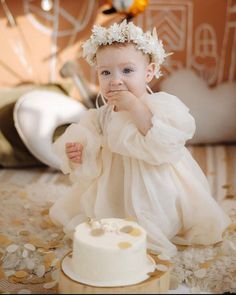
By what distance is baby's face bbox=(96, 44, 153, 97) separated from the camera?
1.60 m

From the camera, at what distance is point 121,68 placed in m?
1.60

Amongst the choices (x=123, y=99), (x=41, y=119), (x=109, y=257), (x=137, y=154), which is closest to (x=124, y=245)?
(x=109, y=257)

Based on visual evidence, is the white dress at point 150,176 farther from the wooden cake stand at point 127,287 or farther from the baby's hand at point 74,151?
the wooden cake stand at point 127,287

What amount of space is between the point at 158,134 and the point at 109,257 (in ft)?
1.44

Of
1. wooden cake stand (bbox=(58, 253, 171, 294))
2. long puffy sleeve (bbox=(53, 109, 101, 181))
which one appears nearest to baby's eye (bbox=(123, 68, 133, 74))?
long puffy sleeve (bbox=(53, 109, 101, 181))

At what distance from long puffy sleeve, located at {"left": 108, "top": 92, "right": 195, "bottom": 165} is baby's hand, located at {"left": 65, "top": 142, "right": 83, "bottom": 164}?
0.11 m

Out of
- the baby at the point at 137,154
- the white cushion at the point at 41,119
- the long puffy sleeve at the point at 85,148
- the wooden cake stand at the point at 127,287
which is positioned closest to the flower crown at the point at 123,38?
the baby at the point at 137,154

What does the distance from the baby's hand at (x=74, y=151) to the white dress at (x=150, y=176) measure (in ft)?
0.07

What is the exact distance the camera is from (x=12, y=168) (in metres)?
2.65

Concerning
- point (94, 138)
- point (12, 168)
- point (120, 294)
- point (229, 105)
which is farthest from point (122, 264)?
point (229, 105)

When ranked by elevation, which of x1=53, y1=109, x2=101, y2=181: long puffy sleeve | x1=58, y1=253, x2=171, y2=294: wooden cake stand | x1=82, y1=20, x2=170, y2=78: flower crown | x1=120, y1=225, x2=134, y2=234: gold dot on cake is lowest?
x1=58, y1=253, x2=171, y2=294: wooden cake stand

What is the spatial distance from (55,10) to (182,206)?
1639mm

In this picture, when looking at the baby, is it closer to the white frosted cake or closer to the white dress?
the white dress

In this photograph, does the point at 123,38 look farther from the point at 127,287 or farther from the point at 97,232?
the point at 127,287
